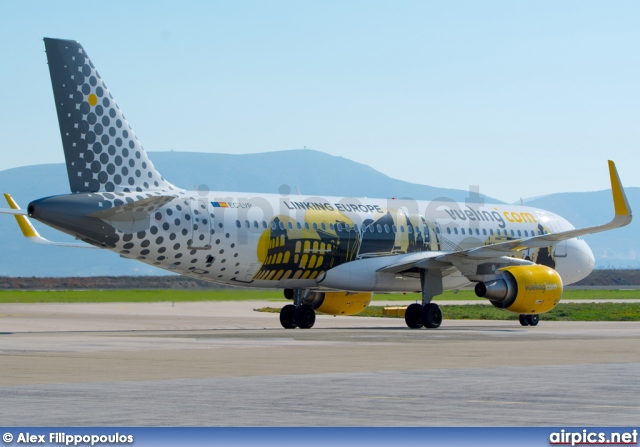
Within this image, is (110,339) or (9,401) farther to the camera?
(110,339)

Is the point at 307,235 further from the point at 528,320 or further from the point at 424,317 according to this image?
the point at 528,320

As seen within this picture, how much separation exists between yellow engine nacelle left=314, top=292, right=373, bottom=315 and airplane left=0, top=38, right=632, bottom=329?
0.16 feet

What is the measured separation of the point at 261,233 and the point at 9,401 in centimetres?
2056

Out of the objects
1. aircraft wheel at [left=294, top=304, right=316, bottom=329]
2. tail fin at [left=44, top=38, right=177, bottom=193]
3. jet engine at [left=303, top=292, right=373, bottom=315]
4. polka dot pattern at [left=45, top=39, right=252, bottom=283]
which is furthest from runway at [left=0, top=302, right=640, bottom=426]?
jet engine at [left=303, top=292, right=373, bottom=315]

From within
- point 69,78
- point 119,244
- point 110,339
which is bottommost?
point 110,339

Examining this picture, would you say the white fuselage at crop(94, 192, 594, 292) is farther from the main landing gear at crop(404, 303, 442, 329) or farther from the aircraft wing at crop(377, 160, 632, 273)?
the main landing gear at crop(404, 303, 442, 329)

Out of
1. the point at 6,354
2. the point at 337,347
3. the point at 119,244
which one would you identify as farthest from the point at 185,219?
the point at 6,354

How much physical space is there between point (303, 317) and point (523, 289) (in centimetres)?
729

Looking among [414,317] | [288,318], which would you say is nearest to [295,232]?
[288,318]

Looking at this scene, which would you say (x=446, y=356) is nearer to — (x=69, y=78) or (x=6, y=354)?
(x=6, y=354)

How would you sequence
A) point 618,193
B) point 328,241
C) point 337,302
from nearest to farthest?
1. point 618,193
2. point 328,241
3. point 337,302

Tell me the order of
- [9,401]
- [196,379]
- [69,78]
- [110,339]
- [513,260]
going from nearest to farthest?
[9,401] < [196,379] < [110,339] < [69,78] < [513,260]

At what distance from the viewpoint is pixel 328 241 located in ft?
118

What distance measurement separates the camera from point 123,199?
30250 mm
